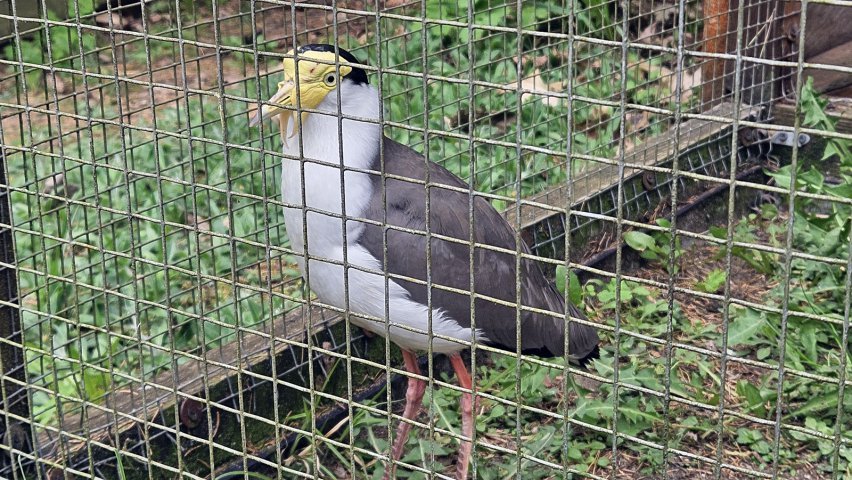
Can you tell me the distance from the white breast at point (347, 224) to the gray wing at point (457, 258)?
0.15 ft

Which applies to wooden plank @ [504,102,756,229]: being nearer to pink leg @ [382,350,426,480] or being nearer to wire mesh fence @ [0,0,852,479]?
wire mesh fence @ [0,0,852,479]

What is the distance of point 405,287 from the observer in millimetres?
3910

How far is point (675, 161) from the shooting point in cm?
212

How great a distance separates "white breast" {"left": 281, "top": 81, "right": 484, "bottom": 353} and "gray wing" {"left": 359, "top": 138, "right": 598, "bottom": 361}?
4 centimetres

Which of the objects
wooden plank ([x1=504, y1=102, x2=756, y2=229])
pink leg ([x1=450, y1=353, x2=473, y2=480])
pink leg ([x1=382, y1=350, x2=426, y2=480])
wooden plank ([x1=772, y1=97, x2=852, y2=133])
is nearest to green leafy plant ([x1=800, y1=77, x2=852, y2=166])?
wooden plank ([x1=772, y1=97, x2=852, y2=133])

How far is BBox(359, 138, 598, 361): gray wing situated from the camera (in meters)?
3.86

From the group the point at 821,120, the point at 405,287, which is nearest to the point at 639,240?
the point at 821,120

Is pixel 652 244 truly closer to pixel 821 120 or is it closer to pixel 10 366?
pixel 821 120

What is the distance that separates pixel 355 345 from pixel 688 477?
1405mm

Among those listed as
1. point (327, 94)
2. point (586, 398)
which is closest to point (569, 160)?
point (327, 94)

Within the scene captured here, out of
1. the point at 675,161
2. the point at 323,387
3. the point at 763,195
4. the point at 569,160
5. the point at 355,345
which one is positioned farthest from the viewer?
the point at 763,195

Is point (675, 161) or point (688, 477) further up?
point (675, 161)

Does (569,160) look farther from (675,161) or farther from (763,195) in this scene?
(763,195)

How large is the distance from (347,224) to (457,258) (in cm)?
42
